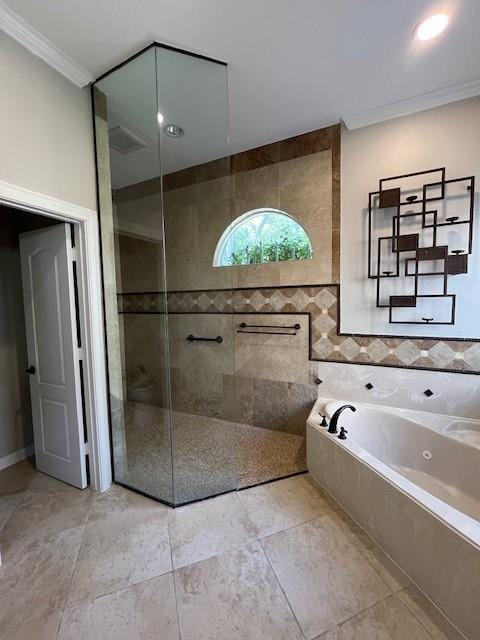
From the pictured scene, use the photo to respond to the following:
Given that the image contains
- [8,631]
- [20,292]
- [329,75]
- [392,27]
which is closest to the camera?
[8,631]

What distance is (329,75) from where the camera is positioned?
1.96 m

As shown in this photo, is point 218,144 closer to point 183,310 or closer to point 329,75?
point 329,75

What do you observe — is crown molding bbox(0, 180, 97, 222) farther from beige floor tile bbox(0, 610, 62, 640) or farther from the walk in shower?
beige floor tile bbox(0, 610, 62, 640)

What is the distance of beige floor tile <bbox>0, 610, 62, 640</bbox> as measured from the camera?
1.21 meters

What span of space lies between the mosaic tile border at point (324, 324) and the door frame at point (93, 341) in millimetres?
313

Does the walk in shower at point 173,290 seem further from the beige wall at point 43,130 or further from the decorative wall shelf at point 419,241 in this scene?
the decorative wall shelf at point 419,241

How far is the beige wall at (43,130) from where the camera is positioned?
1552mm

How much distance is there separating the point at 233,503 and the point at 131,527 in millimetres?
666

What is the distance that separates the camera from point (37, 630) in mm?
1237

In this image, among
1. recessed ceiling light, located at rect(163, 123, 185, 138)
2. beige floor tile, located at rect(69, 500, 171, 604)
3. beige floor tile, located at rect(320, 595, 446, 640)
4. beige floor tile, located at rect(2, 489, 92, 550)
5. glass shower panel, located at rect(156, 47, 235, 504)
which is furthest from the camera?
glass shower panel, located at rect(156, 47, 235, 504)

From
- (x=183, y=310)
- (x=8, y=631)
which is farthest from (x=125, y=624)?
(x=183, y=310)

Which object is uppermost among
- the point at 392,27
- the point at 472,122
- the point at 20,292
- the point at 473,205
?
the point at 392,27

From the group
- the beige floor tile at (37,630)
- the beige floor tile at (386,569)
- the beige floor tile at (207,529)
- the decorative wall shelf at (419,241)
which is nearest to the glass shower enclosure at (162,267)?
the beige floor tile at (207,529)

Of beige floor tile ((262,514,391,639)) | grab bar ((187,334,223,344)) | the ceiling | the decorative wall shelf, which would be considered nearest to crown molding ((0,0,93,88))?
the ceiling
